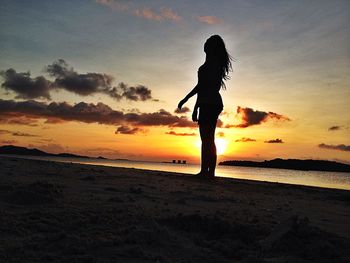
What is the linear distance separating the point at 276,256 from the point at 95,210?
5.79 feet

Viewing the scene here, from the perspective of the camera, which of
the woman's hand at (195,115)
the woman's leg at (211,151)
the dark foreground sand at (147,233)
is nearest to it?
the dark foreground sand at (147,233)

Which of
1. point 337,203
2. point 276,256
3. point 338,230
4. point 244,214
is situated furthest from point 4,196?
point 337,203

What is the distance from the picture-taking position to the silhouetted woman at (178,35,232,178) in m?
9.27

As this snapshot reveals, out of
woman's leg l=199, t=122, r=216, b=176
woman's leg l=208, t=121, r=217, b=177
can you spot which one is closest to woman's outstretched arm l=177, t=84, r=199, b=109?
woman's leg l=199, t=122, r=216, b=176

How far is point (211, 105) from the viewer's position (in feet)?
30.4

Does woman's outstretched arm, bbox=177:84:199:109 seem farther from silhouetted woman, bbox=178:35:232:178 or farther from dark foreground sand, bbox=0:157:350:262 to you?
dark foreground sand, bbox=0:157:350:262

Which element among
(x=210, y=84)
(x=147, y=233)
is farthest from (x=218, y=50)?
(x=147, y=233)

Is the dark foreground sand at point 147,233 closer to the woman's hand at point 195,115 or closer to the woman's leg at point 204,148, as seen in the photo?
the woman's leg at point 204,148

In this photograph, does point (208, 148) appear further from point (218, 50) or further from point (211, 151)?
point (218, 50)

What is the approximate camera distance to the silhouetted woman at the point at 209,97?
30.4 feet

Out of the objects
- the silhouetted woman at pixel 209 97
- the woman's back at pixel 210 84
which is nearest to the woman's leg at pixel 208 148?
the silhouetted woman at pixel 209 97

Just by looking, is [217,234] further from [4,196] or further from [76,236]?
[4,196]

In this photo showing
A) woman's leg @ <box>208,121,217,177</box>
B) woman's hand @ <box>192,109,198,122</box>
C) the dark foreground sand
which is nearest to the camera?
the dark foreground sand

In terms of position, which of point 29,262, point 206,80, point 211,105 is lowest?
point 29,262
